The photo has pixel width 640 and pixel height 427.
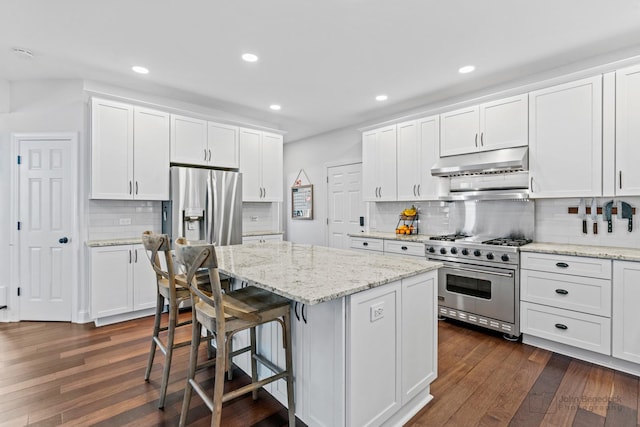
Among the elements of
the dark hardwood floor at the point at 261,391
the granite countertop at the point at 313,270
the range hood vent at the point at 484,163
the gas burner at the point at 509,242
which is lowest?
the dark hardwood floor at the point at 261,391

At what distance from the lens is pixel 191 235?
394cm

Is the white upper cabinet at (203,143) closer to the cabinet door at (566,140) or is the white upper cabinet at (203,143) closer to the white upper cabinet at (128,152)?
the white upper cabinet at (128,152)

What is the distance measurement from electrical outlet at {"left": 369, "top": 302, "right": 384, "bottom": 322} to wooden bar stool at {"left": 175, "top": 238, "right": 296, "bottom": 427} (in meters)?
0.47

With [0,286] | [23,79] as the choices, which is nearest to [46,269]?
[0,286]

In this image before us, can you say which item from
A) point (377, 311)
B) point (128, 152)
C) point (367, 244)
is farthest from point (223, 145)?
point (377, 311)

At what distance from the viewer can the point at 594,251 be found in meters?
2.65

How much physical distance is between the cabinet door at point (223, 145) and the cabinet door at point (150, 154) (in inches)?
22.6

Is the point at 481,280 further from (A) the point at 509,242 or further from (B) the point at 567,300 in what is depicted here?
(B) the point at 567,300

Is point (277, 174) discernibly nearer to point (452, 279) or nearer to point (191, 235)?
point (191, 235)

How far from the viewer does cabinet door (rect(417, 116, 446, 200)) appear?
3928 millimetres

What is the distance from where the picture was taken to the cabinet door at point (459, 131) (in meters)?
3.59

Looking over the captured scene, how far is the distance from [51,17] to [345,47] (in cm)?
235

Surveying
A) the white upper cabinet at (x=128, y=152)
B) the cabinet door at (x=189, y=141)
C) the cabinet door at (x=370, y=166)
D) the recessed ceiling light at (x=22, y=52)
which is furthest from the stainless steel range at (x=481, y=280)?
the recessed ceiling light at (x=22, y=52)

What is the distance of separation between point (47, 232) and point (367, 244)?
385 centimetres
